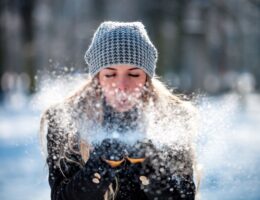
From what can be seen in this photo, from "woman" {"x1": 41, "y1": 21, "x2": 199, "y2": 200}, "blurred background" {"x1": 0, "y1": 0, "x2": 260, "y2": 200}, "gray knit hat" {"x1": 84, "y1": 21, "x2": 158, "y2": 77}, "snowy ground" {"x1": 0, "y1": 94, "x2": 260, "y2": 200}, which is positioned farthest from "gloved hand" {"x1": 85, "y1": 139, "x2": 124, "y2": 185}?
"blurred background" {"x1": 0, "y1": 0, "x2": 260, "y2": 200}

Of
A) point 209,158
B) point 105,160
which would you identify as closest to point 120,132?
point 105,160

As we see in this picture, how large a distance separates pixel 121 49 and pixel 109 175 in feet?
2.95

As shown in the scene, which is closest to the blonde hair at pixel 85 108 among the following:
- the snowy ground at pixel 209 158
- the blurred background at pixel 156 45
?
the snowy ground at pixel 209 158

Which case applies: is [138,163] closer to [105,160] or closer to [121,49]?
[105,160]

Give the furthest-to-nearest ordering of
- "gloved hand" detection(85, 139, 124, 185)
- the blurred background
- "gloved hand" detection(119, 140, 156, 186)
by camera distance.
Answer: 1. the blurred background
2. "gloved hand" detection(119, 140, 156, 186)
3. "gloved hand" detection(85, 139, 124, 185)

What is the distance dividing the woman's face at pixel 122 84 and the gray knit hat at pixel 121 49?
0.05m

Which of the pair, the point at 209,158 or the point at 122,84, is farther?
the point at 209,158

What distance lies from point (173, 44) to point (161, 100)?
3305 cm

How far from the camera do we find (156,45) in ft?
108

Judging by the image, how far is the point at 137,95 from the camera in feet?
12.0

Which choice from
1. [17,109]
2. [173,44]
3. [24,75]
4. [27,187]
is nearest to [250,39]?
[173,44]

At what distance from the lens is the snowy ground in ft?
16.7

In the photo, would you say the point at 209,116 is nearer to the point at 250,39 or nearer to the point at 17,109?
the point at 17,109

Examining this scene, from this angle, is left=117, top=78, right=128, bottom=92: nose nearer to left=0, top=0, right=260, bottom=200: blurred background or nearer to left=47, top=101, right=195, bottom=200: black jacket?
left=47, top=101, right=195, bottom=200: black jacket
